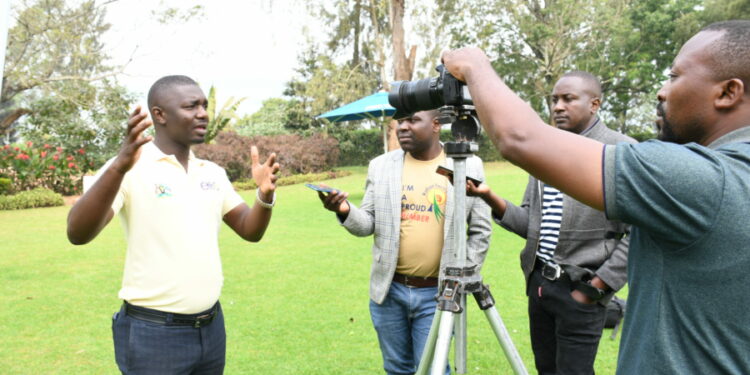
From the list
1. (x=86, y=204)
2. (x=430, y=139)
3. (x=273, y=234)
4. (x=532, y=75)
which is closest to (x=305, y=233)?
(x=273, y=234)

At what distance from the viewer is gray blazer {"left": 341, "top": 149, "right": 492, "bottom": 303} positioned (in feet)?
10.8

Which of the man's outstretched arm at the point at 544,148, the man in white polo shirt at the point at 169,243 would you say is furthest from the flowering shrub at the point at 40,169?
the man's outstretched arm at the point at 544,148

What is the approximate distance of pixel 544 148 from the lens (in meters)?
1.27

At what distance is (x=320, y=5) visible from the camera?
827 inches

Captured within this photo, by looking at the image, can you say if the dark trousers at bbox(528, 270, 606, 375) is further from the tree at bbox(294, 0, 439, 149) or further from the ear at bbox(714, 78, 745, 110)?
the tree at bbox(294, 0, 439, 149)

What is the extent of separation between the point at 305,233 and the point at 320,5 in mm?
12893

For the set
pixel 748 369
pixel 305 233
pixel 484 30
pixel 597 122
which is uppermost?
pixel 484 30

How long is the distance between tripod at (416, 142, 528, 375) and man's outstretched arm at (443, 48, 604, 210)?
793 mm

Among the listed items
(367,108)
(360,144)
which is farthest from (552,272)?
(360,144)

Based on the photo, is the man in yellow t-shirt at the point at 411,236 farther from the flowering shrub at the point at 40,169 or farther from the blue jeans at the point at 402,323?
the flowering shrub at the point at 40,169

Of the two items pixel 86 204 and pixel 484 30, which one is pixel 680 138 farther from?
pixel 484 30

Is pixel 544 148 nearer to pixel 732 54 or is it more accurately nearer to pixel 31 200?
pixel 732 54

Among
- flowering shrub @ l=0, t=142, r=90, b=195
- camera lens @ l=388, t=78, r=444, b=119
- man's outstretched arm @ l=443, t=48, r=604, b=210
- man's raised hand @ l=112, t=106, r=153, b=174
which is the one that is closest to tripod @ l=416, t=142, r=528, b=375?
camera lens @ l=388, t=78, r=444, b=119

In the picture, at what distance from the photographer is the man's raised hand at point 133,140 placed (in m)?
2.05
